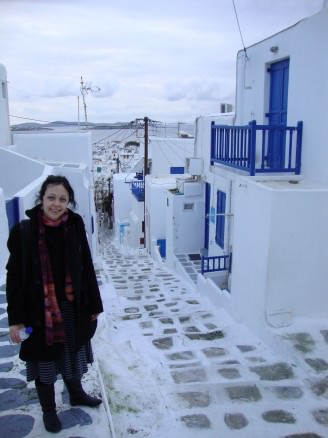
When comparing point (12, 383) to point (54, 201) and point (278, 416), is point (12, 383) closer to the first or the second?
point (54, 201)

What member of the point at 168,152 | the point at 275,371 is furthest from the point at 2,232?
the point at 168,152

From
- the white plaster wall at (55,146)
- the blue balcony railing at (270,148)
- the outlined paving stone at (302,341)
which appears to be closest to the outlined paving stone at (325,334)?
the outlined paving stone at (302,341)

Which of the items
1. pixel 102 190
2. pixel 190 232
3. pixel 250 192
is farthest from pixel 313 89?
pixel 102 190

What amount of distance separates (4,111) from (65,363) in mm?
15231

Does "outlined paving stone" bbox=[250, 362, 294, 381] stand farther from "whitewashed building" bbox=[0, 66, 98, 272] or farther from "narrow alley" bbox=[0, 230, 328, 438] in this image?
"whitewashed building" bbox=[0, 66, 98, 272]

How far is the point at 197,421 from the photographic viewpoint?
11.5 feet

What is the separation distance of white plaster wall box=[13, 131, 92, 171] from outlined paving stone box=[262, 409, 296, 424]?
1374 cm

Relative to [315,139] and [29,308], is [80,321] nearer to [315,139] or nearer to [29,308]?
[29,308]

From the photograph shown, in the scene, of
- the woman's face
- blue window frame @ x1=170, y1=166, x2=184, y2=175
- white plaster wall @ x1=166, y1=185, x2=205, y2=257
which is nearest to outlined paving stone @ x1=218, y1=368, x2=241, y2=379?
the woman's face

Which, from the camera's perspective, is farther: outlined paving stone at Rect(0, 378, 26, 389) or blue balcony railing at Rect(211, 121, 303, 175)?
blue balcony railing at Rect(211, 121, 303, 175)

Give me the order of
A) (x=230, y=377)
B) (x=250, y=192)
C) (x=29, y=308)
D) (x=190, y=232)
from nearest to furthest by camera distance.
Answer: (x=29, y=308) → (x=230, y=377) → (x=250, y=192) → (x=190, y=232)

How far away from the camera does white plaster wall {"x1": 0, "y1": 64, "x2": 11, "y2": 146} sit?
1588cm

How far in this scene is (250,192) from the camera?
5.73 meters

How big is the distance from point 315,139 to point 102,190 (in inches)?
1252
